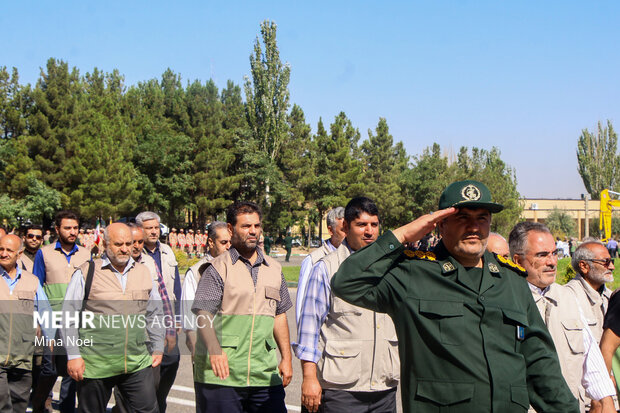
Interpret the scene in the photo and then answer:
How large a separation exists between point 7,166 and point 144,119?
12650 mm

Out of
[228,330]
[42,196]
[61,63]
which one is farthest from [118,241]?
[61,63]

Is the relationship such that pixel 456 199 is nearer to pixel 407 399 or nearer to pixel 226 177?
pixel 407 399

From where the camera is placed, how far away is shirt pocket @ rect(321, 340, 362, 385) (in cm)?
394

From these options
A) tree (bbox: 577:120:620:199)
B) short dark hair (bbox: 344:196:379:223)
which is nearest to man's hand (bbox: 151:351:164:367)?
short dark hair (bbox: 344:196:379:223)

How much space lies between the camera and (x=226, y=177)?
5366 centimetres

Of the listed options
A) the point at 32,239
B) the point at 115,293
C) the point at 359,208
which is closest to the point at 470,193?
the point at 359,208

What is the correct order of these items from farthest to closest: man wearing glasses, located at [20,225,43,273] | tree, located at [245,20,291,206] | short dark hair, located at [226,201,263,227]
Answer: tree, located at [245,20,291,206] < man wearing glasses, located at [20,225,43,273] < short dark hair, located at [226,201,263,227]

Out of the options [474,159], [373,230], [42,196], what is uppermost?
[474,159]

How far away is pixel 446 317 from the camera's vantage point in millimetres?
2631

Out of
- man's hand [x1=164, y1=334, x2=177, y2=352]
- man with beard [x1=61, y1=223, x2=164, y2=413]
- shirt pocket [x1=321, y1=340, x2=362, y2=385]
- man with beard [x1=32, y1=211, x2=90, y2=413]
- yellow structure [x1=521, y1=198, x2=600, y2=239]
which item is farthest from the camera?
yellow structure [x1=521, y1=198, x2=600, y2=239]

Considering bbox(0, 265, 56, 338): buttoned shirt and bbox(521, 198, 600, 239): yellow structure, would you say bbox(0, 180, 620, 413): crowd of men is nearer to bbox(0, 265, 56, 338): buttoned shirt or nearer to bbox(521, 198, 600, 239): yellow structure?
bbox(0, 265, 56, 338): buttoned shirt

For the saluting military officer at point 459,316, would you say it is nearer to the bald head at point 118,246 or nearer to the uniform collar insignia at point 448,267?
the uniform collar insignia at point 448,267

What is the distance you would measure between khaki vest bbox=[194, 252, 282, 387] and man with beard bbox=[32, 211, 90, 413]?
2.43 meters

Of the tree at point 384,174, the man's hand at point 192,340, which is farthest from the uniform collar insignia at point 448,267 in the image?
the tree at point 384,174
